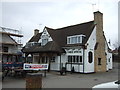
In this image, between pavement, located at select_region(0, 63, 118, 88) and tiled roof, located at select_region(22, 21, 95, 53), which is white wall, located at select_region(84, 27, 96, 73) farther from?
pavement, located at select_region(0, 63, 118, 88)

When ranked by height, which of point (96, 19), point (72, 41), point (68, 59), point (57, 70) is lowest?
point (57, 70)

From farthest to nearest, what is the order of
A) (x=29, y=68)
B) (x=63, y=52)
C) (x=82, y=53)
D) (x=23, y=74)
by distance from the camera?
(x=63, y=52), (x=82, y=53), (x=23, y=74), (x=29, y=68)

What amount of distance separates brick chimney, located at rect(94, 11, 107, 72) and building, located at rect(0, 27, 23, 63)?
19829mm

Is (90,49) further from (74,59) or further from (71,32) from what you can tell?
(71,32)

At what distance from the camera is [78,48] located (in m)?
24.8

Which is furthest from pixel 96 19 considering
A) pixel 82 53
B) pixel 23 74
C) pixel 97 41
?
pixel 23 74

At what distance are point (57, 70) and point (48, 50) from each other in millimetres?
3544

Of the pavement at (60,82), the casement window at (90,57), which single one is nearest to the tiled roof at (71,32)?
the casement window at (90,57)

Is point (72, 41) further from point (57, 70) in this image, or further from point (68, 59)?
point (57, 70)

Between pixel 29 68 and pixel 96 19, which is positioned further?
pixel 96 19

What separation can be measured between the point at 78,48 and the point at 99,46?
433cm

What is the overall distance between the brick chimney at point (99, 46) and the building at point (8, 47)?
19.8 m

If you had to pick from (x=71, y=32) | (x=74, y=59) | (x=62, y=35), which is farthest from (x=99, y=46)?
(x=62, y=35)

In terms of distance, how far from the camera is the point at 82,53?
24.5 metres
